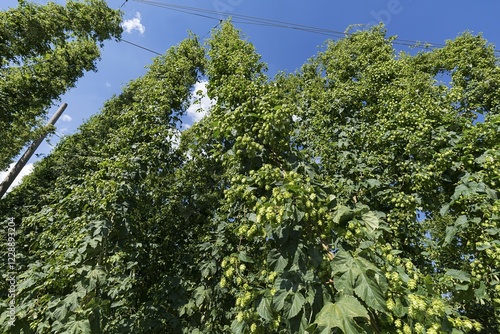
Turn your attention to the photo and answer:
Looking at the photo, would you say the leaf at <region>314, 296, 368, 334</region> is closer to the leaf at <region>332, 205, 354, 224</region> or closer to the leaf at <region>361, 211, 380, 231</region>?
the leaf at <region>332, 205, 354, 224</region>

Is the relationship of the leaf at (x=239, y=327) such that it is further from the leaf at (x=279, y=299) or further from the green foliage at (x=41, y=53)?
the green foliage at (x=41, y=53)

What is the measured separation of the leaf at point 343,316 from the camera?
171cm

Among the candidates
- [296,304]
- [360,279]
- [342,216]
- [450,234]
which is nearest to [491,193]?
[450,234]

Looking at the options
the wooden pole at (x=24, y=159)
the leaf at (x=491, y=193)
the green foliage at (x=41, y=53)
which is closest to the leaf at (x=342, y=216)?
the leaf at (x=491, y=193)

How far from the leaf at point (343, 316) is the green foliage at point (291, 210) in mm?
13

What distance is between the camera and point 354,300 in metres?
1.80

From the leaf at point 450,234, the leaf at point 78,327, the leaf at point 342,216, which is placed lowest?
the leaf at point 78,327

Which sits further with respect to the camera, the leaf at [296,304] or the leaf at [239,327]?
the leaf at [239,327]

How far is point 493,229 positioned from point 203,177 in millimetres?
5289

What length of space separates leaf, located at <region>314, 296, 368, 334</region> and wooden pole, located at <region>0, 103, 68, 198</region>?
38.9 feet

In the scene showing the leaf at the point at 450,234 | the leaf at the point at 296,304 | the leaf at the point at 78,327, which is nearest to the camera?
the leaf at the point at 296,304

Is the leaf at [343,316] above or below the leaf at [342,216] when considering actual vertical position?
below

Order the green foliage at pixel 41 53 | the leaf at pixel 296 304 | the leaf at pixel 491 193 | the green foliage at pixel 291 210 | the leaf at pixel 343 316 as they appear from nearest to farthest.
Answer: the leaf at pixel 343 316 < the leaf at pixel 296 304 < the green foliage at pixel 291 210 < the leaf at pixel 491 193 < the green foliage at pixel 41 53

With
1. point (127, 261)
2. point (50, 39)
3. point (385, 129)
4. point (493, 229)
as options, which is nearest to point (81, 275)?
point (127, 261)
